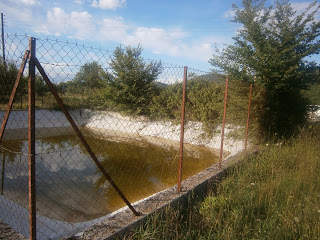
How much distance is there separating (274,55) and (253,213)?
549 centimetres

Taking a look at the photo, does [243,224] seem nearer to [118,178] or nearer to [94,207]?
[94,207]

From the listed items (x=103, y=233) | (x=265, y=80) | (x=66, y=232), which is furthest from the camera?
(x=265, y=80)

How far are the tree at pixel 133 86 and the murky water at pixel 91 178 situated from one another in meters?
1.78

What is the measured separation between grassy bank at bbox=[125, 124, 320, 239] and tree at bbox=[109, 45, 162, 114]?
245 centimetres

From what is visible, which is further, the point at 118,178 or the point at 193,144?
the point at 193,144

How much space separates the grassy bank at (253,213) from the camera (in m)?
2.18

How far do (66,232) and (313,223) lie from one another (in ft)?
9.67

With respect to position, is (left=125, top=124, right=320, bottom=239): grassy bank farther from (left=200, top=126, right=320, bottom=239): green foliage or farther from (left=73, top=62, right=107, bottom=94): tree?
(left=73, top=62, right=107, bottom=94): tree

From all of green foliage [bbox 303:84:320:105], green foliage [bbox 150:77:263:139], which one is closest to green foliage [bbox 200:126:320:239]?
green foliage [bbox 150:77:263:139]

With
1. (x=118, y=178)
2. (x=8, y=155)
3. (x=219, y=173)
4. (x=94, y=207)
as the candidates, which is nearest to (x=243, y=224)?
(x=219, y=173)

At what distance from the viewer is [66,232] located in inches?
113

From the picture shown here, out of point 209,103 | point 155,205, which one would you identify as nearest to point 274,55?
point 209,103

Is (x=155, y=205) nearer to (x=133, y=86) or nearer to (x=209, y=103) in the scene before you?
(x=133, y=86)

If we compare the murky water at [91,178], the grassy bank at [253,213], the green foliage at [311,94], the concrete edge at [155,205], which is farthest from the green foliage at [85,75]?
the green foliage at [311,94]
